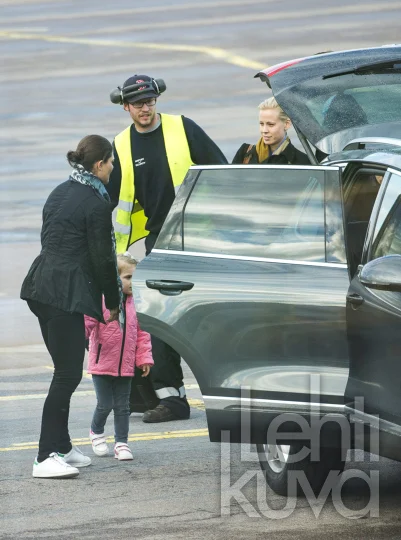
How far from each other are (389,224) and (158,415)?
10.8 feet

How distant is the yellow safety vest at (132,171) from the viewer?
31.4 ft

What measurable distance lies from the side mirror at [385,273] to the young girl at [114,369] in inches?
93.3

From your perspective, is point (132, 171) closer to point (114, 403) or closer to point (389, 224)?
point (114, 403)

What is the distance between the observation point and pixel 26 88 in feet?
77.0

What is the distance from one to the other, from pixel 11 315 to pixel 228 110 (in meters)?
8.86

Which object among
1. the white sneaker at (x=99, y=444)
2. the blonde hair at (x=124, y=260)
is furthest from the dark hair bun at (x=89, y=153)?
the white sneaker at (x=99, y=444)

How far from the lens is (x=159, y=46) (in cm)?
2520

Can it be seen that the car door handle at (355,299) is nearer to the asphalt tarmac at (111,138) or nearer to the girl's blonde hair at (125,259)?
the asphalt tarmac at (111,138)

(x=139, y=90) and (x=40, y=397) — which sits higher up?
(x=139, y=90)

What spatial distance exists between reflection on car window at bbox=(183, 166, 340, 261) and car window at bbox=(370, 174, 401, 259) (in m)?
0.29

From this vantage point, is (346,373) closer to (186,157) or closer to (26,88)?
(186,157)

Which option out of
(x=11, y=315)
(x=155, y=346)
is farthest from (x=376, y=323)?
(x=11, y=315)

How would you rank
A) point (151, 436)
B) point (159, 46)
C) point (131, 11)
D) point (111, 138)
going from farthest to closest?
1. point (131, 11)
2. point (159, 46)
3. point (111, 138)
4. point (151, 436)

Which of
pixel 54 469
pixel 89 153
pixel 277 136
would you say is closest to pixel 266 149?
pixel 277 136
